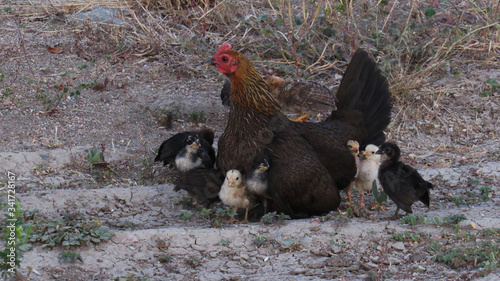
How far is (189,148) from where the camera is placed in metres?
5.78

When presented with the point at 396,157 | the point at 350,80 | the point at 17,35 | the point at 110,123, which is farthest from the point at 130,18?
the point at 396,157

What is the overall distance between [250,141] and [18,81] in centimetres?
335

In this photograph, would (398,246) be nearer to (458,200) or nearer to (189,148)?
(458,200)

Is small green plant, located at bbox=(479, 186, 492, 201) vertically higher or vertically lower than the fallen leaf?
higher

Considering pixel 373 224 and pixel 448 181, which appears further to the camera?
pixel 448 181

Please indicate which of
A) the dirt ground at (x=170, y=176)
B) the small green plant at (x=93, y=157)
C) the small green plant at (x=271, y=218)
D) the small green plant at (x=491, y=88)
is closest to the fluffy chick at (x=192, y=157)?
the dirt ground at (x=170, y=176)

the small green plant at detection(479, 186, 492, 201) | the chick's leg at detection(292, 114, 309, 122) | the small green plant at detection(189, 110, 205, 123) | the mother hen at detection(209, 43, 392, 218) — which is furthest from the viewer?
the chick's leg at detection(292, 114, 309, 122)

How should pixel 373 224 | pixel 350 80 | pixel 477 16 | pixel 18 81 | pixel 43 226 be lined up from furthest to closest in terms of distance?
pixel 477 16 < pixel 18 81 < pixel 350 80 < pixel 373 224 < pixel 43 226

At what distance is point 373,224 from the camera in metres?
4.79

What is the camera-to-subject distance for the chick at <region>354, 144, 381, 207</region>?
17.8ft

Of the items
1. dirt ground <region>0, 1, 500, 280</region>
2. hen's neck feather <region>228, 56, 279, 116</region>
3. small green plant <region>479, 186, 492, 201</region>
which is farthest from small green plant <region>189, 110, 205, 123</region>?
small green plant <region>479, 186, 492, 201</region>

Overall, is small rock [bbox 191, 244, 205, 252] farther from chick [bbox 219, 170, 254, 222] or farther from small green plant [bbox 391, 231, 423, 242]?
small green plant [bbox 391, 231, 423, 242]

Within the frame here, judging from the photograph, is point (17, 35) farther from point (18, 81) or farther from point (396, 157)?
point (396, 157)

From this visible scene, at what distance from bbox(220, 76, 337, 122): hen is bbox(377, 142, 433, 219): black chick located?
1377mm
